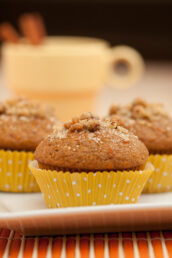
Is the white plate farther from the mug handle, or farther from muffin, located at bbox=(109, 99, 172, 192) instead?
the mug handle

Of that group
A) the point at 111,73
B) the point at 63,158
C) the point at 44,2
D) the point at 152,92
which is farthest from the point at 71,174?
the point at 44,2

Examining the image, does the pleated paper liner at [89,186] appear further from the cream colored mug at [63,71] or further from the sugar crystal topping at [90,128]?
the cream colored mug at [63,71]

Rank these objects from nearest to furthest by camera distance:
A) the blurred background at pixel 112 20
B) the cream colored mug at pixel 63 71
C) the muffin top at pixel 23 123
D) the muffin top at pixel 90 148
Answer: the muffin top at pixel 90 148
the muffin top at pixel 23 123
the cream colored mug at pixel 63 71
the blurred background at pixel 112 20

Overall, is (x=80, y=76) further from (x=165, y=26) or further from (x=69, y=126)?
(x=165, y=26)

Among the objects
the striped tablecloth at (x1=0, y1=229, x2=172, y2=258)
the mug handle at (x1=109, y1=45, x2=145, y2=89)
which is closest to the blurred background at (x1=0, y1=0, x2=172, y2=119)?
the mug handle at (x1=109, y1=45, x2=145, y2=89)

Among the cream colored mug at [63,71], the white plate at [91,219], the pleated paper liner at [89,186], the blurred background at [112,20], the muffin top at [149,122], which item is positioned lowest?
the white plate at [91,219]

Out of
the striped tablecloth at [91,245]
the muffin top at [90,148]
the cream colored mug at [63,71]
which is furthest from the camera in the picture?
the cream colored mug at [63,71]

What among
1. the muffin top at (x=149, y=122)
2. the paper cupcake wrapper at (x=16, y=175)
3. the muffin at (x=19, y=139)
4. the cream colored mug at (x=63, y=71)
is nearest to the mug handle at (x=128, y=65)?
the cream colored mug at (x=63, y=71)
